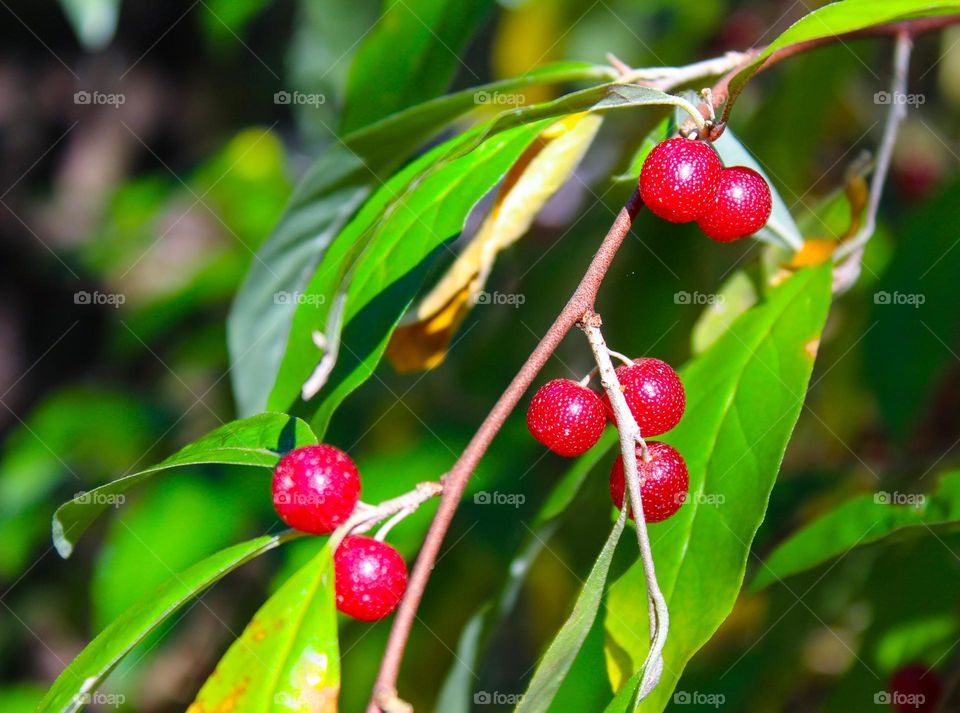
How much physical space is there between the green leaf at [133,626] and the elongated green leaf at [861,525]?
664 millimetres

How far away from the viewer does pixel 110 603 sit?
1612 millimetres

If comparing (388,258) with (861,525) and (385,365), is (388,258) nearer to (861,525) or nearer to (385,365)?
(861,525)

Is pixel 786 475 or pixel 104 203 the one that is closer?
pixel 786 475

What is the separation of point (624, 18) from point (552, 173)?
4.23 feet

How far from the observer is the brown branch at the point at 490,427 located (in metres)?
0.81

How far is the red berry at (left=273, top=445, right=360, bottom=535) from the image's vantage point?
881 millimetres

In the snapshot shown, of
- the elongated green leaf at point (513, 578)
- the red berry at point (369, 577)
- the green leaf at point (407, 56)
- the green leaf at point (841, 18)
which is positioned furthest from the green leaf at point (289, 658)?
the green leaf at point (407, 56)

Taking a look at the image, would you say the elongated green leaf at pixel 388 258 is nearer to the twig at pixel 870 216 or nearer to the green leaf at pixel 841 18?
the green leaf at pixel 841 18

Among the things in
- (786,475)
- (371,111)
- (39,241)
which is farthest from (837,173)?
(39,241)

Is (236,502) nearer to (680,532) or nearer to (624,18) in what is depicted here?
(680,532)

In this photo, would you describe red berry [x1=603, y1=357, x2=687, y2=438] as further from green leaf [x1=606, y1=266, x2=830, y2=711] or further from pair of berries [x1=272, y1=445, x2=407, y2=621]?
pair of berries [x1=272, y1=445, x2=407, y2=621]

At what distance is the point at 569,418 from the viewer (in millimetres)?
868

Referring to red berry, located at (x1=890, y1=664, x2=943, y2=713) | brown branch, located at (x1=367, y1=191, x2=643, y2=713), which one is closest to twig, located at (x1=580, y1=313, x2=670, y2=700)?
brown branch, located at (x1=367, y1=191, x2=643, y2=713)

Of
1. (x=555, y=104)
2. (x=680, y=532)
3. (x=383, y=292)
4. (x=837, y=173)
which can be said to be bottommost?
(x=680, y=532)
